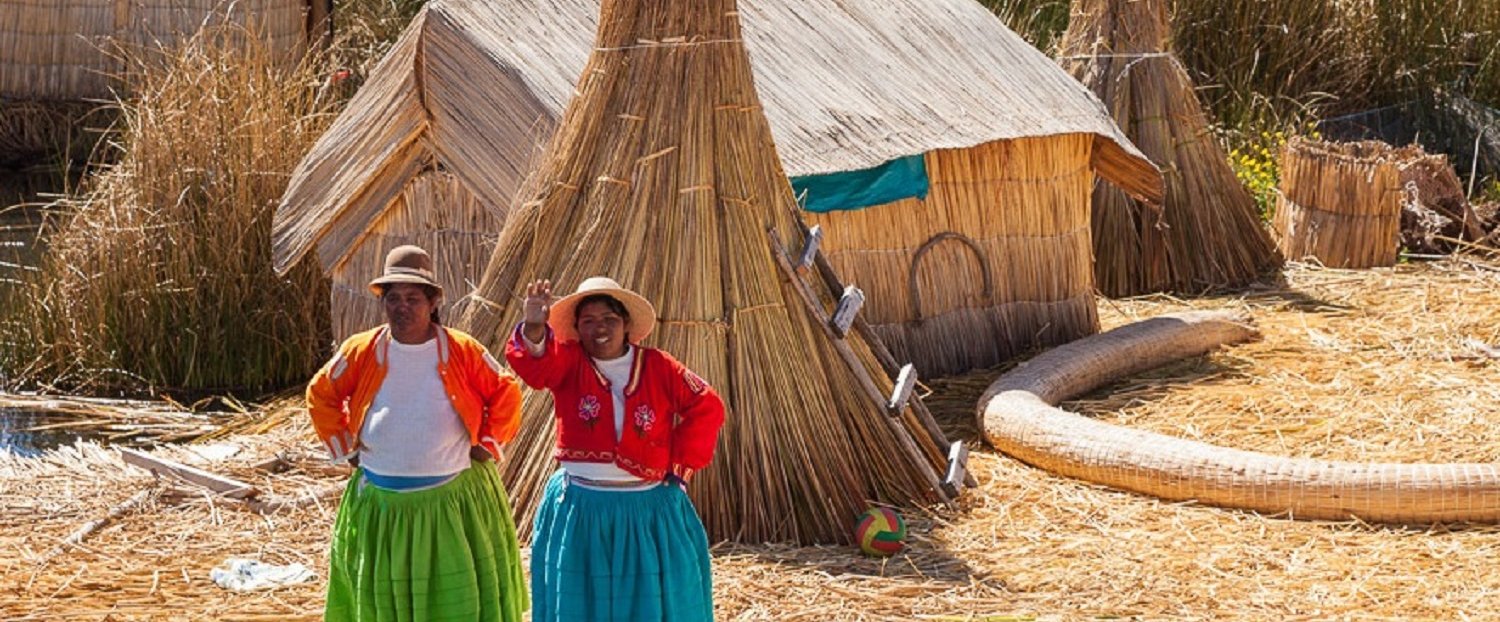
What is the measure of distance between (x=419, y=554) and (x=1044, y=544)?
189cm

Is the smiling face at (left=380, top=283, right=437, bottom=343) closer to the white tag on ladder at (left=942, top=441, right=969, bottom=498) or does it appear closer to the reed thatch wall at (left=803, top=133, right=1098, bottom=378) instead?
the white tag on ladder at (left=942, top=441, right=969, bottom=498)

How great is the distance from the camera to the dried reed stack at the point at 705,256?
5.13m

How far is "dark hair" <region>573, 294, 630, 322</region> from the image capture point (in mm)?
4008

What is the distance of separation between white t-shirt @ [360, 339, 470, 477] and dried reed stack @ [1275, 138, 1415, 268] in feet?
19.8

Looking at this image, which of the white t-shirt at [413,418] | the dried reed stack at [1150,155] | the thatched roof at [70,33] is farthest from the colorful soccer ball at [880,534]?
the thatched roof at [70,33]

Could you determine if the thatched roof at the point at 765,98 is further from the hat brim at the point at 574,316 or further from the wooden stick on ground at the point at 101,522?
the hat brim at the point at 574,316

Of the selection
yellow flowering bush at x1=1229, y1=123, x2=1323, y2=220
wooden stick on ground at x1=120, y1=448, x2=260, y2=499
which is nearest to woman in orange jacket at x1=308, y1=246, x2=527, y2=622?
wooden stick on ground at x1=120, y1=448, x2=260, y2=499

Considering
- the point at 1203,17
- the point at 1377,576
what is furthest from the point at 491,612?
the point at 1203,17

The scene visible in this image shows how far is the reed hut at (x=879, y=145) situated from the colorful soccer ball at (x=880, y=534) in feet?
4.39

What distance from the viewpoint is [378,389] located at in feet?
13.1

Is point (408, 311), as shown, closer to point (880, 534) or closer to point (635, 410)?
point (635, 410)

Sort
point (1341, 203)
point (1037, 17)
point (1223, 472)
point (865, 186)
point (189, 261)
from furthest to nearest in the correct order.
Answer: point (1037, 17) < point (1341, 203) < point (189, 261) < point (865, 186) < point (1223, 472)

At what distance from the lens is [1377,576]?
4.98 meters

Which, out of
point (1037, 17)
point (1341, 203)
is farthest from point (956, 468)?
point (1037, 17)
